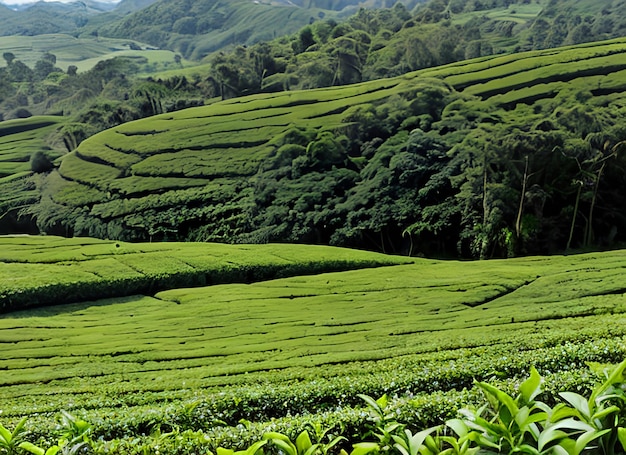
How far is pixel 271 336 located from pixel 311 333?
1.44m

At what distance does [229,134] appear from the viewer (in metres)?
55.0

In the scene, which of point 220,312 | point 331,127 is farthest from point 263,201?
point 220,312

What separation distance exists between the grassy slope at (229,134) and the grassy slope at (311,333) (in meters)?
16.7

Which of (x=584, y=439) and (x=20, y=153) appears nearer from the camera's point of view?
(x=584, y=439)

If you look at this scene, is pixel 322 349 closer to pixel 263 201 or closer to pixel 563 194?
pixel 563 194

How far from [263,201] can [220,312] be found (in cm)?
1998

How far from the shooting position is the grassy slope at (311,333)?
13500mm

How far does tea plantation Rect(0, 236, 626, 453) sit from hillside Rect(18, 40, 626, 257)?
4.00 metres

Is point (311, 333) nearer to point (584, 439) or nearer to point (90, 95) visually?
point (584, 439)

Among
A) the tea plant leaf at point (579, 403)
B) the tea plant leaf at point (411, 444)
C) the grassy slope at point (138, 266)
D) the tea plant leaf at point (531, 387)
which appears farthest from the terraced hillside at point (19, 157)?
the tea plant leaf at point (579, 403)

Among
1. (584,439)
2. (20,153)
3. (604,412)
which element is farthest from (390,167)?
(20,153)

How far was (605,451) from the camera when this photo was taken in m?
4.38

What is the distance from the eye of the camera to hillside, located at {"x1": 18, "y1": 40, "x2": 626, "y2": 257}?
33.3 metres

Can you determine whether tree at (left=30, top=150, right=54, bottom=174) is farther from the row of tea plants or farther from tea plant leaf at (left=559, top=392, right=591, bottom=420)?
tea plant leaf at (left=559, top=392, right=591, bottom=420)
